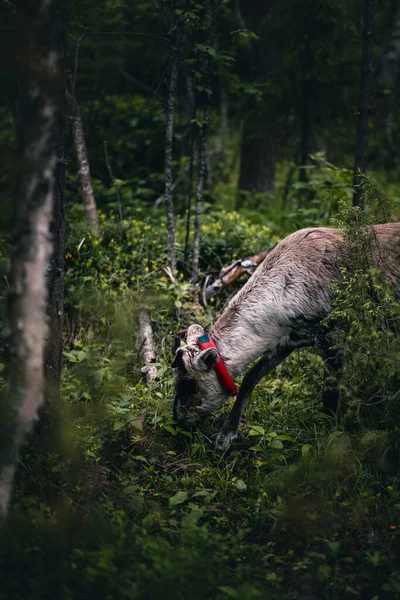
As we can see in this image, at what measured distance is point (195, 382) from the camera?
18.1 feet

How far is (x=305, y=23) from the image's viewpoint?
977 centimetres

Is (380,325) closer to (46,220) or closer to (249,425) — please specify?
(249,425)

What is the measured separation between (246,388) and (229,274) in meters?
2.33

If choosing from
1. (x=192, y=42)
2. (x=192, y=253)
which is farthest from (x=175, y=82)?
(x=192, y=253)

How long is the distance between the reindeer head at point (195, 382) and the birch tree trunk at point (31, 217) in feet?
6.75

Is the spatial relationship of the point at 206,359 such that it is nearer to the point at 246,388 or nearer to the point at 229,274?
the point at 246,388

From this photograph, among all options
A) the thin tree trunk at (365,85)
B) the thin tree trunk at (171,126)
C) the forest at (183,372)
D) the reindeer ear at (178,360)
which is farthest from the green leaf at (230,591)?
the thin tree trunk at (365,85)

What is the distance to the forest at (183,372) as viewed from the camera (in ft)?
11.5

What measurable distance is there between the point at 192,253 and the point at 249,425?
319 centimetres

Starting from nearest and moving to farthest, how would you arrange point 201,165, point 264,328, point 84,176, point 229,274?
point 264,328 < point 201,165 < point 229,274 < point 84,176

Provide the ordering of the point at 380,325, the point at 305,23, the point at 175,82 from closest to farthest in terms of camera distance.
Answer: the point at 380,325 < the point at 175,82 < the point at 305,23

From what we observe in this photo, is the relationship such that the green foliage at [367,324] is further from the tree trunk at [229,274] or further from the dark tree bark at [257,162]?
the dark tree bark at [257,162]

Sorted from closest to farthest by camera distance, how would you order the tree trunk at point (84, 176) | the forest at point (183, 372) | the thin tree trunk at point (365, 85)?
1. the forest at point (183, 372)
2. the thin tree trunk at point (365, 85)
3. the tree trunk at point (84, 176)

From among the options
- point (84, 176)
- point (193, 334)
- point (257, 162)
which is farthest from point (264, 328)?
point (257, 162)
